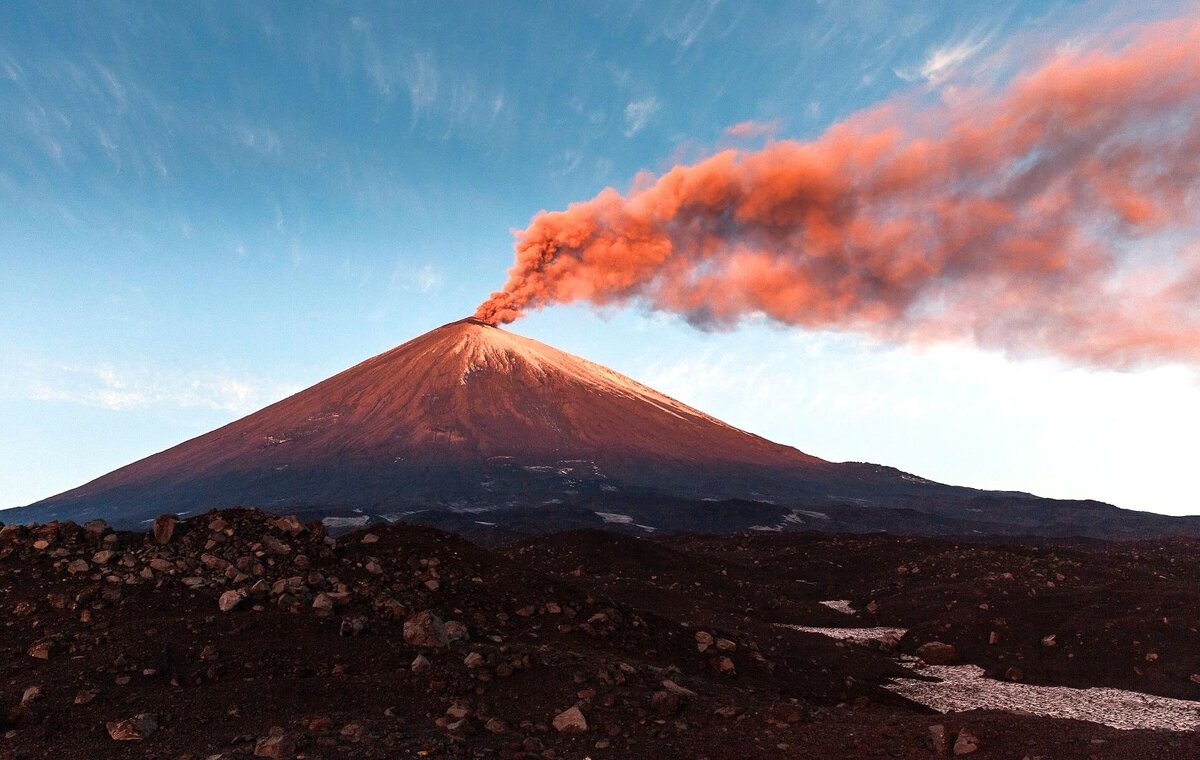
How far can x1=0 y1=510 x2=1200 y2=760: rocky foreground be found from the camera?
340 inches

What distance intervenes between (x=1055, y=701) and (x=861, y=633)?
793 centimetres

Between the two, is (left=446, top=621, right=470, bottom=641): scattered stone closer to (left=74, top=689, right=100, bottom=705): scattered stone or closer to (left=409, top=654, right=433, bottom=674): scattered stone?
(left=409, top=654, right=433, bottom=674): scattered stone

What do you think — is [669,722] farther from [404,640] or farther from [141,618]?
[141,618]

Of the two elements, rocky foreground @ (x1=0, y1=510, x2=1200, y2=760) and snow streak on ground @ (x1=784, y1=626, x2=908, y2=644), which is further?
snow streak on ground @ (x1=784, y1=626, x2=908, y2=644)

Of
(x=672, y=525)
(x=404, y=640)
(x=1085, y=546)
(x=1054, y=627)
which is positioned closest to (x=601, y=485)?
(x=672, y=525)

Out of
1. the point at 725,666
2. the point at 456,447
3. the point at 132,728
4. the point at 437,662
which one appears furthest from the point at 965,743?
the point at 456,447

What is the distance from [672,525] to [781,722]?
7786cm

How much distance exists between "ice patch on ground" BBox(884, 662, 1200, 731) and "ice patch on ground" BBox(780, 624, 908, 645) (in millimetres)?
3406

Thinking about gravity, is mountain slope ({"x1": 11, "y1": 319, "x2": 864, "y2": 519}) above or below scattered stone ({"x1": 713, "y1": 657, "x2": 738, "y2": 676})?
above

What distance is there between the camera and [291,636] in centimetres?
1125

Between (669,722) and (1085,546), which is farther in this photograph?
(1085,546)

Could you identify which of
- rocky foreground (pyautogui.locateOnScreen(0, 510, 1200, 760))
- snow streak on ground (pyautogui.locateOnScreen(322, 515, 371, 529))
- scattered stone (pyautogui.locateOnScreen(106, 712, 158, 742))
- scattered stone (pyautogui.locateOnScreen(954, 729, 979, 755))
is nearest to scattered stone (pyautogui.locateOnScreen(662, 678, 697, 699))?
rocky foreground (pyautogui.locateOnScreen(0, 510, 1200, 760))

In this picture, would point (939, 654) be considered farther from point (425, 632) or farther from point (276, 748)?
point (276, 748)

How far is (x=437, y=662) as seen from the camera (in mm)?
10969
